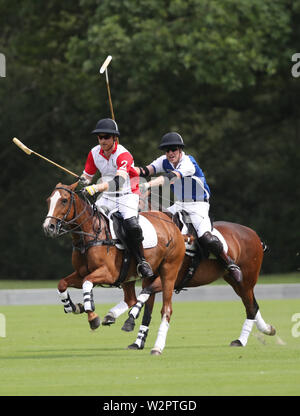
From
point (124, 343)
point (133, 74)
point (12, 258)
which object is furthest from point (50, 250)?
point (124, 343)

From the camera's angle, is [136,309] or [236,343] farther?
[236,343]

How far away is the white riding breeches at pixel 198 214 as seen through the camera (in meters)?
11.4

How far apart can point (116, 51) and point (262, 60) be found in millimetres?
3337

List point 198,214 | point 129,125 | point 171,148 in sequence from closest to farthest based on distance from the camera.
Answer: point 171,148
point 198,214
point 129,125

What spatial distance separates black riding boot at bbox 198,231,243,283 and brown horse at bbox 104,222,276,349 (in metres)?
0.13

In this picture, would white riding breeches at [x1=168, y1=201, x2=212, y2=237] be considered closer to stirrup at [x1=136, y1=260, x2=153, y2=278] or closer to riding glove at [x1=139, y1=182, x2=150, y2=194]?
riding glove at [x1=139, y1=182, x2=150, y2=194]

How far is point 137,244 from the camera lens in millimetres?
10578

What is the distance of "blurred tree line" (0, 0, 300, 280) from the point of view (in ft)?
86.6

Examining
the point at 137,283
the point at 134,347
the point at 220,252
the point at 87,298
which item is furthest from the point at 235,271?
the point at 137,283

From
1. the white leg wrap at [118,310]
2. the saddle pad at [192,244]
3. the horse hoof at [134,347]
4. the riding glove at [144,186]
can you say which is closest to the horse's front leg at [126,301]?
the white leg wrap at [118,310]

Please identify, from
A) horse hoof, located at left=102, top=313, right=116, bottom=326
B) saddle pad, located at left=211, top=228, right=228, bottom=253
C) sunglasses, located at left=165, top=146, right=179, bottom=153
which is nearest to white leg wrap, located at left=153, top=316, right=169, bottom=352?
horse hoof, located at left=102, top=313, right=116, bottom=326

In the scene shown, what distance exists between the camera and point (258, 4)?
23.6 meters

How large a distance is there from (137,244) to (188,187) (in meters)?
1.33

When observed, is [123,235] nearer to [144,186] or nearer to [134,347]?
[144,186]
